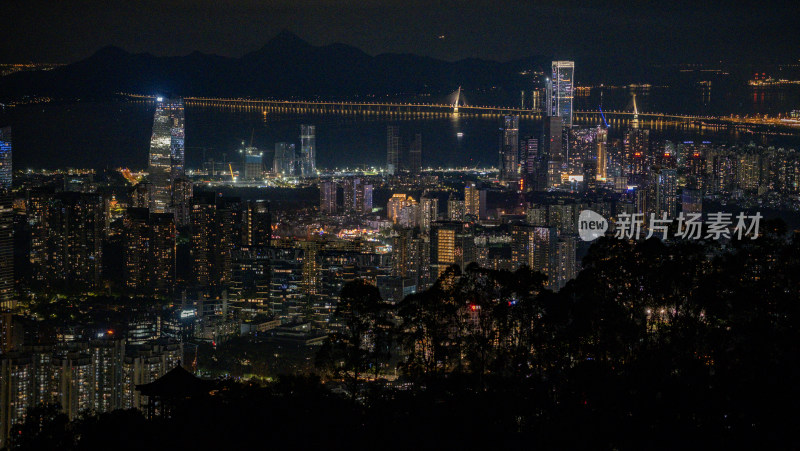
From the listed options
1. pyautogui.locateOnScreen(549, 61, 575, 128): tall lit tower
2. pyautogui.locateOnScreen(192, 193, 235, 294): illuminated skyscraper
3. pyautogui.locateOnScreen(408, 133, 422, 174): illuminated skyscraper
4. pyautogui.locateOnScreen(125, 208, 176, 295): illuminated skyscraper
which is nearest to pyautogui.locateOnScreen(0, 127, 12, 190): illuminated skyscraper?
pyautogui.locateOnScreen(125, 208, 176, 295): illuminated skyscraper

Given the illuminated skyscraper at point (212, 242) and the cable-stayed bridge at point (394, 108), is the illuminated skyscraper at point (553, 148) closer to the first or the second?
the cable-stayed bridge at point (394, 108)

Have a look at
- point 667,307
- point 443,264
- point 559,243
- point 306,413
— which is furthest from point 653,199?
point 306,413

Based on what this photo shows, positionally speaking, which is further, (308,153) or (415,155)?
(415,155)

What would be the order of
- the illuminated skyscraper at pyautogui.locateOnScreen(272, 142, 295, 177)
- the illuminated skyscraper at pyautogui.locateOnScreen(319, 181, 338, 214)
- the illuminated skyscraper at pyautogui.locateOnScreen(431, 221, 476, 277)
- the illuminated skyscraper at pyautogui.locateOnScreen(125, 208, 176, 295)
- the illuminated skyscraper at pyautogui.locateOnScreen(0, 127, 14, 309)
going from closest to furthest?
the illuminated skyscraper at pyautogui.locateOnScreen(0, 127, 14, 309) < the illuminated skyscraper at pyautogui.locateOnScreen(431, 221, 476, 277) < the illuminated skyscraper at pyautogui.locateOnScreen(125, 208, 176, 295) < the illuminated skyscraper at pyautogui.locateOnScreen(319, 181, 338, 214) < the illuminated skyscraper at pyautogui.locateOnScreen(272, 142, 295, 177)

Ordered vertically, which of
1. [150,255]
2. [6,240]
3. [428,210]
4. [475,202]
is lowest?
[150,255]

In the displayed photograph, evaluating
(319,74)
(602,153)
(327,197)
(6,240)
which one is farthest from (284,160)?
(6,240)

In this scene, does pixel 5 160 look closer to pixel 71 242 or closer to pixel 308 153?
pixel 71 242

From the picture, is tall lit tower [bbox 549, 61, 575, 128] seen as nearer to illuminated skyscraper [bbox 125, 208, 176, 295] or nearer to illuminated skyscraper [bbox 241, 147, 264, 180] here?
illuminated skyscraper [bbox 241, 147, 264, 180]
